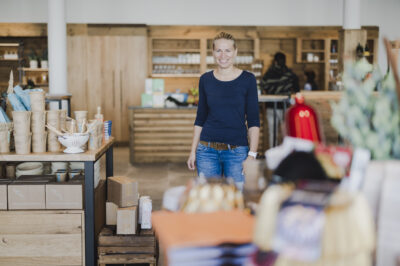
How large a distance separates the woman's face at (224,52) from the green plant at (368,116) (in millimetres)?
1122

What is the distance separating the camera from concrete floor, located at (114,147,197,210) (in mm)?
5410

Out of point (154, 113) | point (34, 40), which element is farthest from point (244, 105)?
point (34, 40)

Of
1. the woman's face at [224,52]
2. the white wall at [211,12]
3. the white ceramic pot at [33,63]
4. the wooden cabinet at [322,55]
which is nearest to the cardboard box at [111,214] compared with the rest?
the woman's face at [224,52]

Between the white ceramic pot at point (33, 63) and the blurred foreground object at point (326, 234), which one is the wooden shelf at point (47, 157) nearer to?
the blurred foreground object at point (326, 234)

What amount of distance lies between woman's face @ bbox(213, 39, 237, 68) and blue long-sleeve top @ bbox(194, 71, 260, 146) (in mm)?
122

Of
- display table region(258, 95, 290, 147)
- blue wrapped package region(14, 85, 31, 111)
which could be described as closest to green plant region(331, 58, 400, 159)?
blue wrapped package region(14, 85, 31, 111)

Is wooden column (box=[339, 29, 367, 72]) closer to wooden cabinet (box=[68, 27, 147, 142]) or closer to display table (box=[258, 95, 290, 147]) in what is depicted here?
display table (box=[258, 95, 290, 147])

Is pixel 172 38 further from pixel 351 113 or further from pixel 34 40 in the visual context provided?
pixel 351 113

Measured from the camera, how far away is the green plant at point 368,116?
4.63 ft

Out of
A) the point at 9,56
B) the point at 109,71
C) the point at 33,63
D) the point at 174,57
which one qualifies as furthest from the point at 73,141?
the point at 9,56

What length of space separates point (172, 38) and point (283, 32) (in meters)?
2.44

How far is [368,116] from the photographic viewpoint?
4.84 ft

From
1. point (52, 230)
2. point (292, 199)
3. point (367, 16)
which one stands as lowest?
point (52, 230)

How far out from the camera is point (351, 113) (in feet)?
4.79
